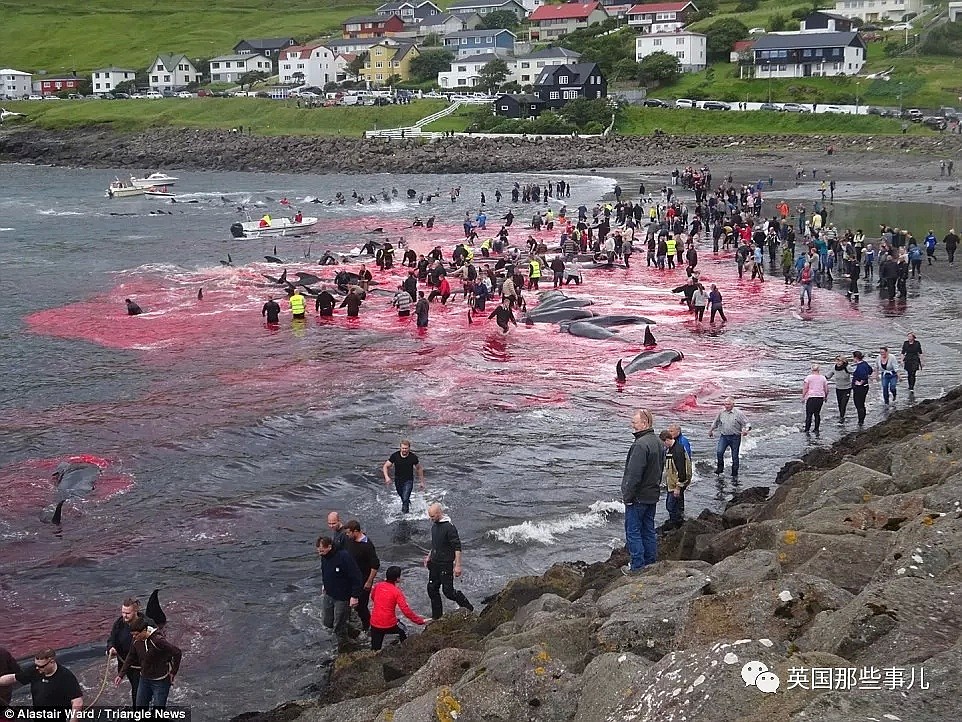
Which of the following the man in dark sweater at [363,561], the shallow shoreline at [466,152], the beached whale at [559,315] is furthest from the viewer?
the shallow shoreline at [466,152]

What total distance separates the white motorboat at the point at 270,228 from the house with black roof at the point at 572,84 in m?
66.2

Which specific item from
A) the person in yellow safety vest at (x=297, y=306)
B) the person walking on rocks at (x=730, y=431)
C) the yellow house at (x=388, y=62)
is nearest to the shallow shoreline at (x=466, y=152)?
the yellow house at (x=388, y=62)

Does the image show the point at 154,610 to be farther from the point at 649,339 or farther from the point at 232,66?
the point at 232,66

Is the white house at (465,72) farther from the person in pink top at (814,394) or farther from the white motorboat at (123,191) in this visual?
the person in pink top at (814,394)

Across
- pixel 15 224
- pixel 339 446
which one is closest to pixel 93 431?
pixel 339 446

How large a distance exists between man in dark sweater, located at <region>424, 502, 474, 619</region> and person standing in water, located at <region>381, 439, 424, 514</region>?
3.61 meters

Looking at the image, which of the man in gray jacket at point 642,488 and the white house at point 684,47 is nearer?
the man in gray jacket at point 642,488

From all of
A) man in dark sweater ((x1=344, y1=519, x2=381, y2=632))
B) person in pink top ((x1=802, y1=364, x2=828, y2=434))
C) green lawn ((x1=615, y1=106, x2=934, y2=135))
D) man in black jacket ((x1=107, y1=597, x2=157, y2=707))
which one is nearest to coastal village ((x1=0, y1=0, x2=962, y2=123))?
green lawn ((x1=615, y1=106, x2=934, y2=135))

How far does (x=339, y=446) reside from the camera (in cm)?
2292

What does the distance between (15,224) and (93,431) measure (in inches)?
2039

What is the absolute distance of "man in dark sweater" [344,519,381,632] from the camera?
14.0 metres

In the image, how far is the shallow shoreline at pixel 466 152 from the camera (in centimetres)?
8406

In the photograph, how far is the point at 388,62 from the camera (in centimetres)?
16175

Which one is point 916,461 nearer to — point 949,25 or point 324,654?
point 324,654
